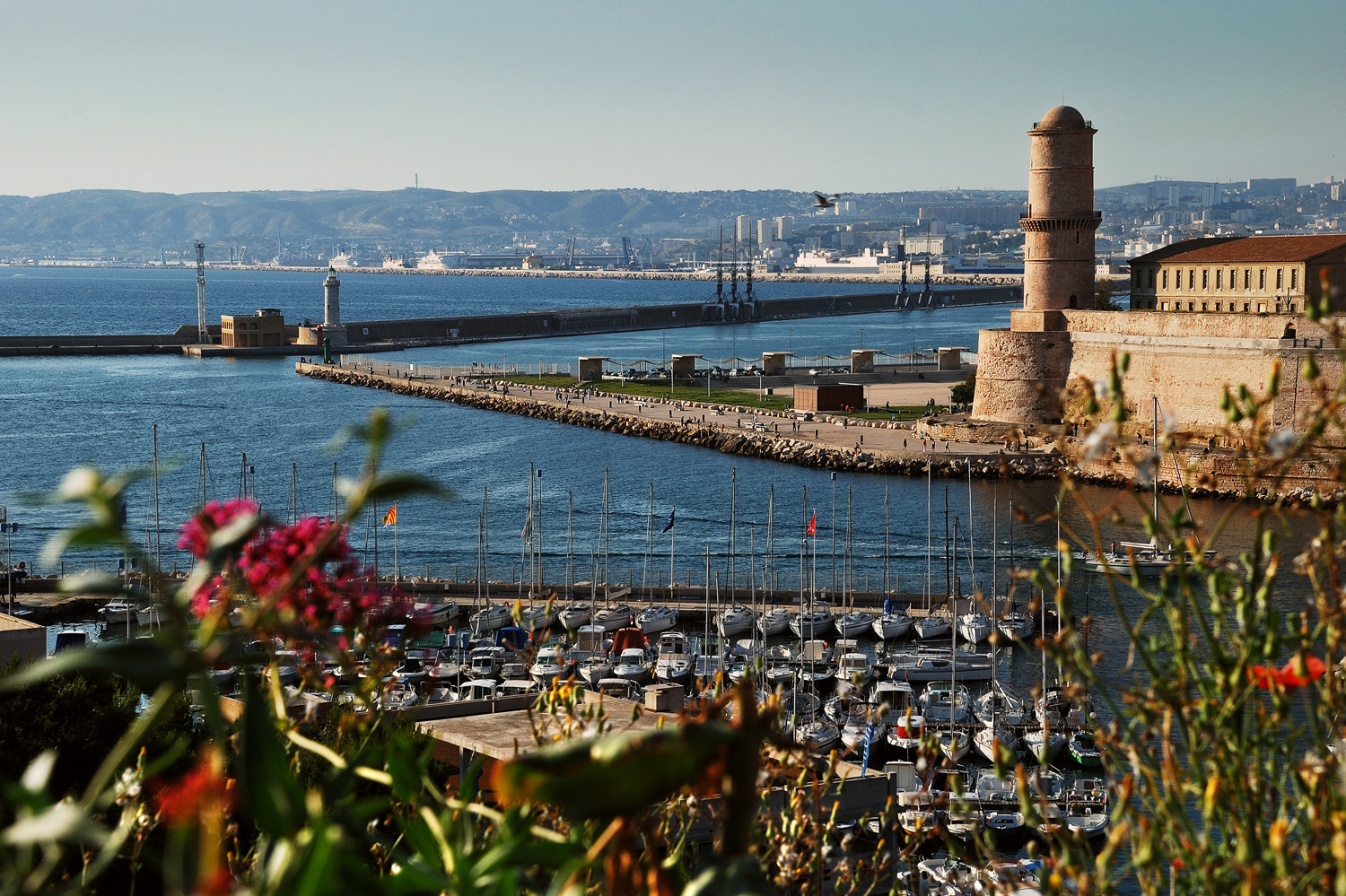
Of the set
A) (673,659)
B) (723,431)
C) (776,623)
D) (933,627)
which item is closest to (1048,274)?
(723,431)

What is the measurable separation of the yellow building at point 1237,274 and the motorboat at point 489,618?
17.9 meters

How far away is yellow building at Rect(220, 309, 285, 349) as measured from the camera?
70.4m

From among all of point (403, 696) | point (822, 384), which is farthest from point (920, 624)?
point (822, 384)

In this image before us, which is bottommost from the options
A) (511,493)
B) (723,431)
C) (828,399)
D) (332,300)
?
(511,493)

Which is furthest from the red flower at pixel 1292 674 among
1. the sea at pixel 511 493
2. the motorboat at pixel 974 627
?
the motorboat at pixel 974 627

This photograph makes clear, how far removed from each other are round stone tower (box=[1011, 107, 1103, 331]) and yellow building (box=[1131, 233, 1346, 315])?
221 centimetres

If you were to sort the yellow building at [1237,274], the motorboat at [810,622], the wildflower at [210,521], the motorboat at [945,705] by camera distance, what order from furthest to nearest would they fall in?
1. the yellow building at [1237,274]
2. the motorboat at [810,622]
3. the motorboat at [945,705]
4. the wildflower at [210,521]

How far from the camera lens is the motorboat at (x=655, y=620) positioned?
848 inches

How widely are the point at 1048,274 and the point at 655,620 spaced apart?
16.7 metres

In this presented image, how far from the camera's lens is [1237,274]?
34.7 metres

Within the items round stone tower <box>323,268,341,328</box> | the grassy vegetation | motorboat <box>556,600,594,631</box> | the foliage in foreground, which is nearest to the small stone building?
the grassy vegetation

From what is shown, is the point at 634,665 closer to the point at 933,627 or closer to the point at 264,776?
the point at 933,627

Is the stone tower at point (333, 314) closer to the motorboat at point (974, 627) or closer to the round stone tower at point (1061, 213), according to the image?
the round stone tower at point (1061, 213)

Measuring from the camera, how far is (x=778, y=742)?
5.38ft
